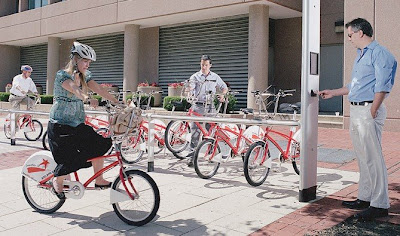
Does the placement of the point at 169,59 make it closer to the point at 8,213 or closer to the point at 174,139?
the point at 174,139

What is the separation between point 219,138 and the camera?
6.48 meters

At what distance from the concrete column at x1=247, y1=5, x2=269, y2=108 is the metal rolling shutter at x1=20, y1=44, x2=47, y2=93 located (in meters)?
16.8

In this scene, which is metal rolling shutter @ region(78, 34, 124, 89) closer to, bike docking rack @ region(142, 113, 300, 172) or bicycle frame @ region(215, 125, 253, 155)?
bike docking rack @ region(142, 113, 300, 172)

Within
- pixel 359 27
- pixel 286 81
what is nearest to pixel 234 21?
pixel 286 81

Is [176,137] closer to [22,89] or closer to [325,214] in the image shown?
[325,214]

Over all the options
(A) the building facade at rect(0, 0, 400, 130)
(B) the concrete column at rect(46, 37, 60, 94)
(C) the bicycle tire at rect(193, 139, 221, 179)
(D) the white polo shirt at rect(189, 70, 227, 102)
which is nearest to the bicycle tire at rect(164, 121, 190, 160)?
(D) the white polo shirt at rect(189, 70, 227, 102)

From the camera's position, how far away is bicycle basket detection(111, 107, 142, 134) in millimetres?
4180

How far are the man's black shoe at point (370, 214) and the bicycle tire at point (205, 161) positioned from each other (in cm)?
253

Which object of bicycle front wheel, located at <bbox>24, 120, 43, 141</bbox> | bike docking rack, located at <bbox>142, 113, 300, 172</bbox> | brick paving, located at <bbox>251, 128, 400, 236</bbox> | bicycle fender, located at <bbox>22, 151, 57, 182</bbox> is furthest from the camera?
bicycle front wheel, located at <bbox>24, 120, 43, 141</bbox>

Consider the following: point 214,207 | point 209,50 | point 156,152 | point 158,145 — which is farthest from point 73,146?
point 209,50

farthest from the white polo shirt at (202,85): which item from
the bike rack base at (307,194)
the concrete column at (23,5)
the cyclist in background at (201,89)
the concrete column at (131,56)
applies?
the concrete column at (23,5)

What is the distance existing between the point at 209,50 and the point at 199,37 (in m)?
0.86

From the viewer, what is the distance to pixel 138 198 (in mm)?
4203

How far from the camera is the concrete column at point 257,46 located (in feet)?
49.4
